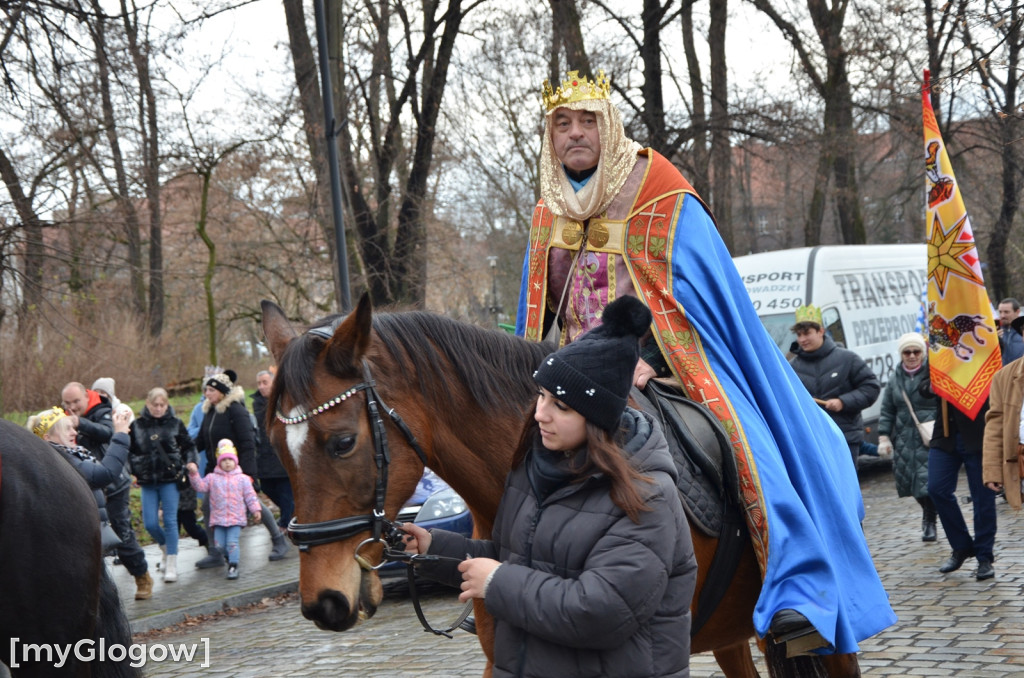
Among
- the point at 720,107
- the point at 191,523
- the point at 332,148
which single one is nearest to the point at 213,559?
the point at 191,523

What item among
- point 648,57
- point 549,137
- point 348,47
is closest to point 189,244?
point 348,47

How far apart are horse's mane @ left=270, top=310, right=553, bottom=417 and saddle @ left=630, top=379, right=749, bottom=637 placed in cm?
38

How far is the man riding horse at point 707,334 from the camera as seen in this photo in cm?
351

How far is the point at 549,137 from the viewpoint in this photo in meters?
4.14

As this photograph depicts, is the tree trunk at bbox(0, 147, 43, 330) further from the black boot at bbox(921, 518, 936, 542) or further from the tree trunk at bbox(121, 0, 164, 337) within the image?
the black boot at bbox(921, 518, 936, 542)

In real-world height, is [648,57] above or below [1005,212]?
above

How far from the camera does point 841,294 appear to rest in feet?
45.9

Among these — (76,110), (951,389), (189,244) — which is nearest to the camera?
(951,389)

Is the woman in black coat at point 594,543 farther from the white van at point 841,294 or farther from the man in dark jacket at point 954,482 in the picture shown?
the white van at point 841,294

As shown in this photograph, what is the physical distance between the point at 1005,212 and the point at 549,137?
67.2ft

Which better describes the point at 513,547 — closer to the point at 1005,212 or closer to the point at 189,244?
the point at 1005,212

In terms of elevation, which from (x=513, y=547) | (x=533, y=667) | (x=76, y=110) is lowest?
(x=533, y=667)

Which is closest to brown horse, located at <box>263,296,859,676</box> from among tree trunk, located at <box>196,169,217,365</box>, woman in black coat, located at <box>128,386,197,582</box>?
woman in black coat, located at <box>128,386,197,582</box>

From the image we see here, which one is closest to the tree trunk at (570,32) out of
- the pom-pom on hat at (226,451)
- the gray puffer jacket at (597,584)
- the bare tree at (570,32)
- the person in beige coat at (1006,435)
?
the bare tree at (570,32)
